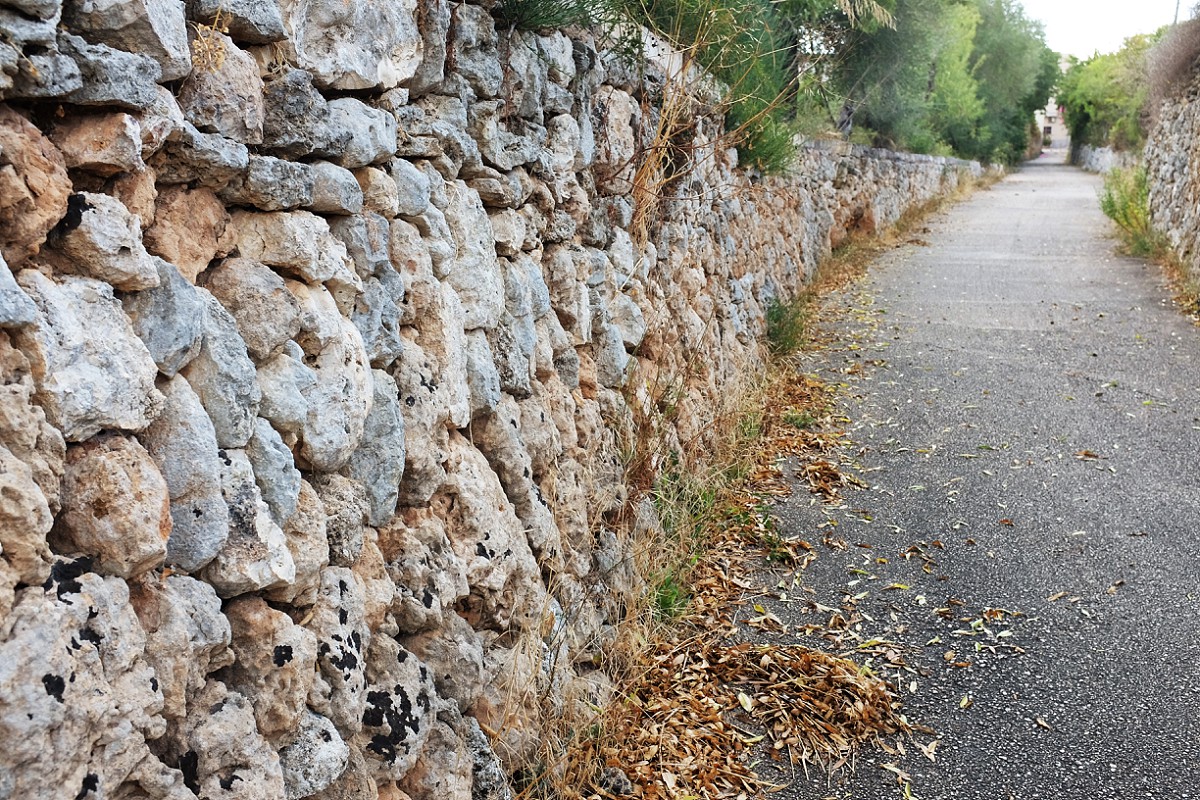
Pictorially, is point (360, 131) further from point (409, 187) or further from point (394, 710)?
point (394, 710)

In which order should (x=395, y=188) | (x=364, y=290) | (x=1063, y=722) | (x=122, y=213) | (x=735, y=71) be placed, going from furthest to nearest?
(x=735, y=71) < (x=1063, y=722) < (x=395, y=188) < (x=364, y=290) < (x=122, y=213)

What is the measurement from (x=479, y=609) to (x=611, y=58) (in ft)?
10.6

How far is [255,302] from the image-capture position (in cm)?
216

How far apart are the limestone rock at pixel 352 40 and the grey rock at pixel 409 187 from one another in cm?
23

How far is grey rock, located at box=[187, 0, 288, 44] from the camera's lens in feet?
6.84

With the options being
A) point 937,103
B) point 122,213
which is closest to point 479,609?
point 122,213

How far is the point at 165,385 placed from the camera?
1841mm

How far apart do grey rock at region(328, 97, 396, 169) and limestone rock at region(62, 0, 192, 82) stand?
0.57m

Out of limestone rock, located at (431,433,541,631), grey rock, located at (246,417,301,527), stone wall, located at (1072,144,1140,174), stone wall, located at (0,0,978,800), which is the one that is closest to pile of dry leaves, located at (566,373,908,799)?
stone wall, located at (0,0,978,800)

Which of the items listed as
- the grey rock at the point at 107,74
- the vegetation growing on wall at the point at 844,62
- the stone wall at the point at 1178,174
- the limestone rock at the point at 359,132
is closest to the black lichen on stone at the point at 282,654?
the grey rock at the point at 107,74

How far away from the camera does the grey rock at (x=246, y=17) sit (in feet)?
6.84

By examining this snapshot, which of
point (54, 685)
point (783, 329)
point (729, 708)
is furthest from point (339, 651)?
point (783, 329)

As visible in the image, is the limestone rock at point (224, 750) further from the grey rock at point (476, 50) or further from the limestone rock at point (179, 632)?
the grey rock at point (476, 50)

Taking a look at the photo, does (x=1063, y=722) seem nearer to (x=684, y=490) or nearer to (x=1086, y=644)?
(x=1086, y=644)
